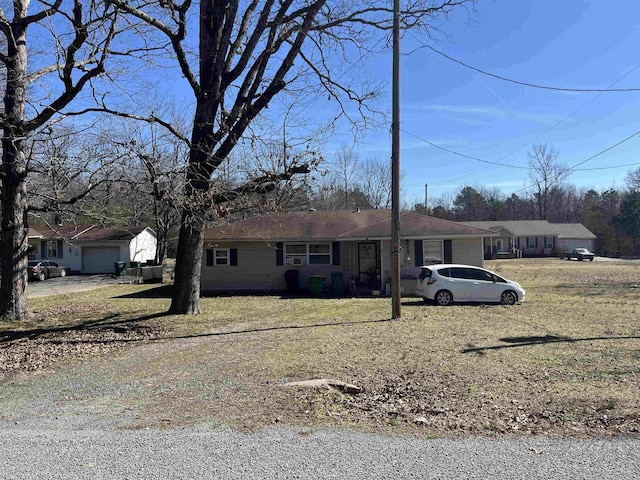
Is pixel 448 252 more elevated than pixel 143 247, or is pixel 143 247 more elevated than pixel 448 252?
pixel 143 247

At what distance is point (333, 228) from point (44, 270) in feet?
78.6

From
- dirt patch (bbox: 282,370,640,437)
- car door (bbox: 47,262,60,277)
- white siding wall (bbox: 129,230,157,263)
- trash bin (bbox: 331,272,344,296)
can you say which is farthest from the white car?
white siding wall (bbox: 129,230,157,263)

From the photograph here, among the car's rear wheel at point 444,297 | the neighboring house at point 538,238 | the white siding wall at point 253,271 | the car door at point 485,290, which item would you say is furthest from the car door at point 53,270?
the neighboring house at point 538,238

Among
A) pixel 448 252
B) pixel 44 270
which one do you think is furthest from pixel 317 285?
pixel 44 270

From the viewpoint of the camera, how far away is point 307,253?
2353 centimetres

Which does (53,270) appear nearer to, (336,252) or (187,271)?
(336,252)

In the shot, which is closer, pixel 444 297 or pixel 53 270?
pixel 444 297

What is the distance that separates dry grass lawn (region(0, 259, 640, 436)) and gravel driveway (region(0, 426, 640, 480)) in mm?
420

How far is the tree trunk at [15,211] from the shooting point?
42.3ft

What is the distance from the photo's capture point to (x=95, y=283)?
31734mm

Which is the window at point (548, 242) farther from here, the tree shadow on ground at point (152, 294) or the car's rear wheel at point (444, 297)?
the tree shadow on ground at point (152, 294)

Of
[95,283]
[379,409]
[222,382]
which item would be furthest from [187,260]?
[95,283]

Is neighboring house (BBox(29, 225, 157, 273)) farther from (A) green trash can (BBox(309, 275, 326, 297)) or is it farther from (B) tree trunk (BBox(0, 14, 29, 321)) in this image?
(B) tree trunk (BBox(0, 14, 29, 321))

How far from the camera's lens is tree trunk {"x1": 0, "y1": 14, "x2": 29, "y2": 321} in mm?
12883
